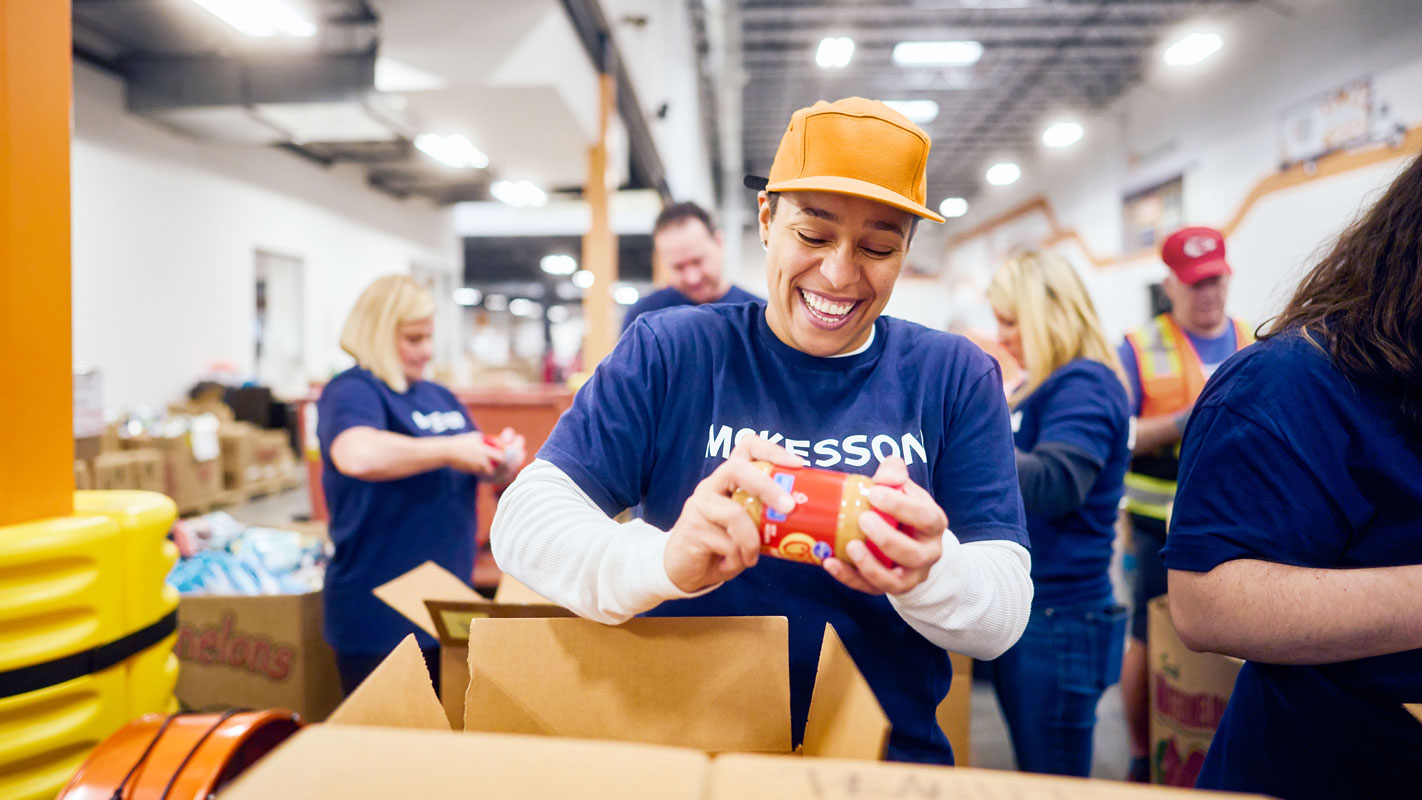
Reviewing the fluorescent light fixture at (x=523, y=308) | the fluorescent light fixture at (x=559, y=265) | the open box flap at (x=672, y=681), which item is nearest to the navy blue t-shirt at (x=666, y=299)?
the open box flap at (x=672, y=681)

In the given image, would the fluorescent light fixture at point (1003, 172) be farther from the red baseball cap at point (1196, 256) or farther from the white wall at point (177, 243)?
the red baseball cap at point (1196, 256)

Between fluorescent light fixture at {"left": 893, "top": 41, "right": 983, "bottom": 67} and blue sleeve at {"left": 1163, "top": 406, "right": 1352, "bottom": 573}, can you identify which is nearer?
blue sleeve at {"left": 1163, "top": 406, "right": 1352, "bottom": 573}

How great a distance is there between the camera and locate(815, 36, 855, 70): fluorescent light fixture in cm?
799

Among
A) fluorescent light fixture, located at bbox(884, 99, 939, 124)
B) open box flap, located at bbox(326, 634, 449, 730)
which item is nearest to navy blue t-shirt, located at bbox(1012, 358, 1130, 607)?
open box flap, located at bbox(326, 634, 449, 730)

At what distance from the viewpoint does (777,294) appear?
3.48ft

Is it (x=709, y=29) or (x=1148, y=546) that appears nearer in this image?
(x=1148, y=546)

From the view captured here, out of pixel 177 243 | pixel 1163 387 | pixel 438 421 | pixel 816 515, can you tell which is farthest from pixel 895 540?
pixel 177 243

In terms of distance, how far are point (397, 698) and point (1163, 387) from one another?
287 cm

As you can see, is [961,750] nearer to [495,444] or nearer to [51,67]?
[495,444]

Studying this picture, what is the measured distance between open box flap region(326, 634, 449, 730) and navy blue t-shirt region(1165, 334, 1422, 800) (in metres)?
0.96

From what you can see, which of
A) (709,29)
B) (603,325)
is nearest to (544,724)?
(603,325)

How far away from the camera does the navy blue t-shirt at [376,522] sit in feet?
6.32

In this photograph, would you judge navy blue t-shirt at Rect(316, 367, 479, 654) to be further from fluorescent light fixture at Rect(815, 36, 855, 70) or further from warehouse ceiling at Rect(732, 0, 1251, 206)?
fluorescent light fixture at Rect(815, 36, 855, 70)

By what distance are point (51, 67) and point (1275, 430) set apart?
1969 mm
